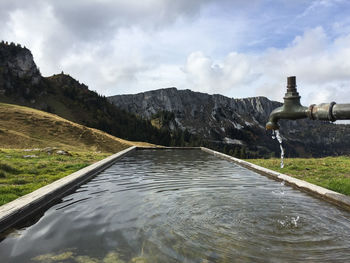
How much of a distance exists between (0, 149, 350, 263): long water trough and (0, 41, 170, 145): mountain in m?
91.8

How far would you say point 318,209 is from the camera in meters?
5.83

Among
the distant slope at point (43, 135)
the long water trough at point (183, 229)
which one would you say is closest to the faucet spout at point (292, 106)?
the long water trough at point (183, 229)

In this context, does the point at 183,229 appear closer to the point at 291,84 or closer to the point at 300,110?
the point at 300,110

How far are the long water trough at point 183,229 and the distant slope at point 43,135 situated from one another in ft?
86.8

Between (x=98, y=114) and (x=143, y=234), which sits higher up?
(x=98, y=114)

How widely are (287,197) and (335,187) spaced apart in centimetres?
223

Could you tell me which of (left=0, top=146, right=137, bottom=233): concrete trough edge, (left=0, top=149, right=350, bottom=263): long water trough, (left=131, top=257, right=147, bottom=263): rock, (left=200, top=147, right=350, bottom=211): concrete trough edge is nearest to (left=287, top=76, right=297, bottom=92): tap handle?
(left=0, top=149, right=350, bottom=263): long water trough

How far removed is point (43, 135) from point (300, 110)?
36.4 meters

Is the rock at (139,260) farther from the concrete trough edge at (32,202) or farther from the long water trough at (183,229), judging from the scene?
the concrete trough edge at (32,202)

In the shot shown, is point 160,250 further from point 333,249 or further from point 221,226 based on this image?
point 333,249

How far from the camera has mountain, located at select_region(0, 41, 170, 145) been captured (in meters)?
93.0

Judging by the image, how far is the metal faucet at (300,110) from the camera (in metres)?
4.16

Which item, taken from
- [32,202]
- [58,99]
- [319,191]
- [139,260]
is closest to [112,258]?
[139,260]

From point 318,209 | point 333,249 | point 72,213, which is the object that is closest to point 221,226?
point 333,249
